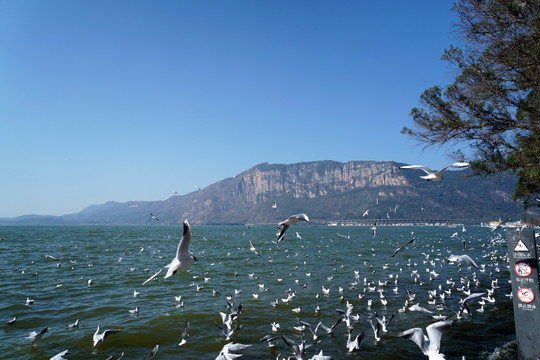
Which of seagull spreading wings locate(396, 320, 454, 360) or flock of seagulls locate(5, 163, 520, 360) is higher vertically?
seagull spreading wings locate(396, 320, 454, 360)

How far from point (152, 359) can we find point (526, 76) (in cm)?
1351

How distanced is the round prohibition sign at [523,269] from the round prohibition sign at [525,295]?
323mm

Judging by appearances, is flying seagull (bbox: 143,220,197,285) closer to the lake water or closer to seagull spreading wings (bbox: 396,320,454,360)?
the lake water

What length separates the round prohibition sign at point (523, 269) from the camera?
7367mm

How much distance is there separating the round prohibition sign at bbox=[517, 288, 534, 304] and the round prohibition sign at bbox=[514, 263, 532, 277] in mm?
323

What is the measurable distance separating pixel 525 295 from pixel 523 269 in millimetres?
558

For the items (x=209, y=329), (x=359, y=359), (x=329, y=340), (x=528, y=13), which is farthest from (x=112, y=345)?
(x=528, y=13)

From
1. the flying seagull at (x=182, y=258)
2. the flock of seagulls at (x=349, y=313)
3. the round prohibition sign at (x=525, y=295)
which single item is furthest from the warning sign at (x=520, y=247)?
the flying seagull at (x=182, y=258)

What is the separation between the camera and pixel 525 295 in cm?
742

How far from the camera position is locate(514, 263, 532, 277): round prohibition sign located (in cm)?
737

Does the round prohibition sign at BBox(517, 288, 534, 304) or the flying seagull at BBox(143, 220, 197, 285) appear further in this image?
the round prohibition sign at BBox(517, 288, 534, 304)

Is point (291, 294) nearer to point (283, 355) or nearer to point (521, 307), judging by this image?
point (283, 355)

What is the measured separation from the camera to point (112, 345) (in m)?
9.55

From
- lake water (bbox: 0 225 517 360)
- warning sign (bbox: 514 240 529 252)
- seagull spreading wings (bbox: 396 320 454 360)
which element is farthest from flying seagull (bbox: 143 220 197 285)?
warning sign (bbox: 514 240 529 252)
